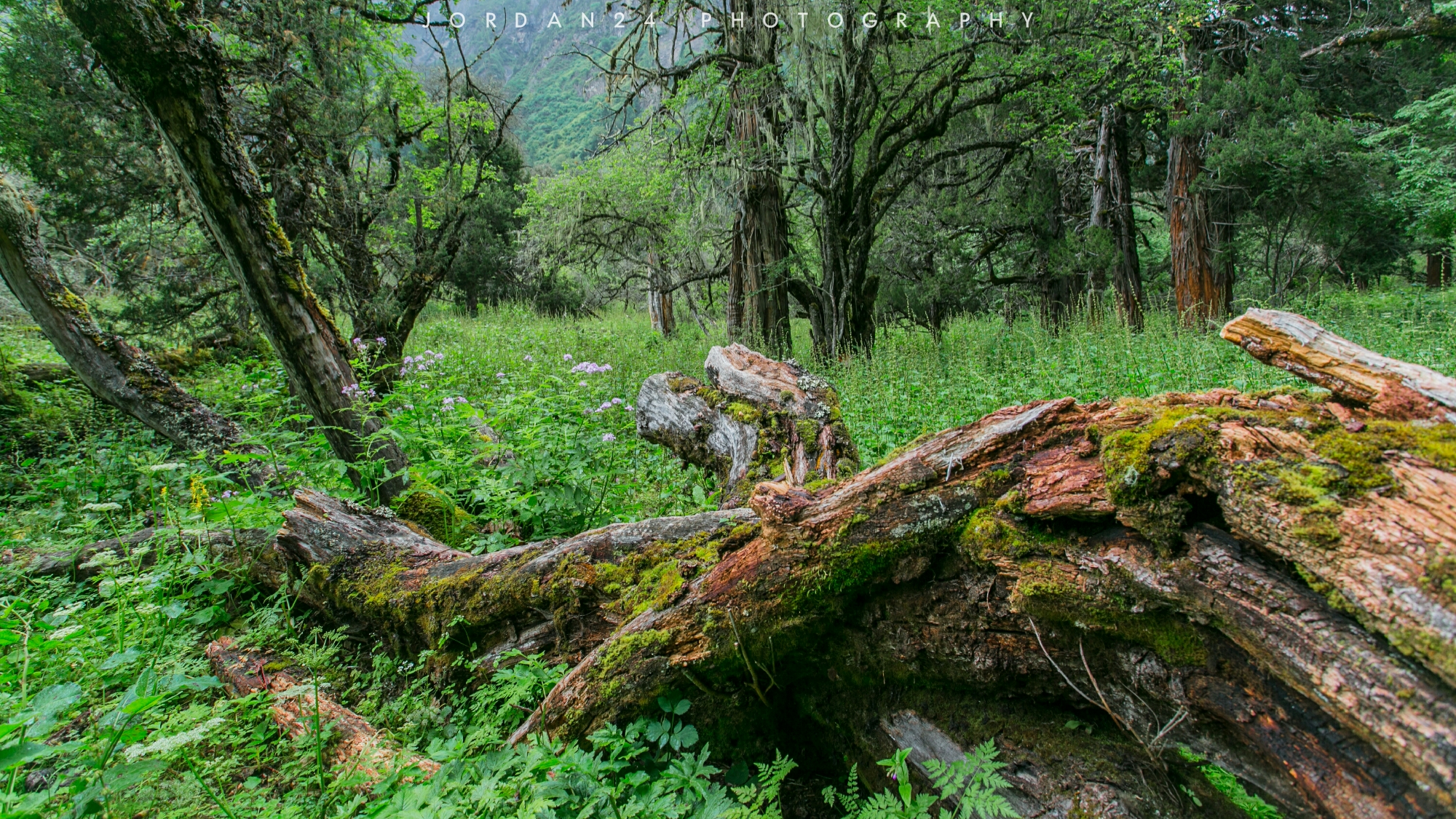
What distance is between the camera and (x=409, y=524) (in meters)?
3.24

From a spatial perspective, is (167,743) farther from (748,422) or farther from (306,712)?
(748,422)

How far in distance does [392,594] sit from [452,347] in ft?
25.1

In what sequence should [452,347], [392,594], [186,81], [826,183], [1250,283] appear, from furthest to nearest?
[1250,283] < [452,347] < [826,183] < [186,81] < [392,594]

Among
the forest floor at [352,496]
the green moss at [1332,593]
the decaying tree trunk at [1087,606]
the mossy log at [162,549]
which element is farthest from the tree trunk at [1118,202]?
the mossy log at [162,549]

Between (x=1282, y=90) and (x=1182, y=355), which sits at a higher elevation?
(x=1282, y=90)

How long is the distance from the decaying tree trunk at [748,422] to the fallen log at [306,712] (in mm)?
1797

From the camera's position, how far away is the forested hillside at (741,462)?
1.34 meters

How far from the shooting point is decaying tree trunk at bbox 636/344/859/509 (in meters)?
3.30

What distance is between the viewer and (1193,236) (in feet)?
30.1

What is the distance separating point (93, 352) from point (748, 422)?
5838 millimetres

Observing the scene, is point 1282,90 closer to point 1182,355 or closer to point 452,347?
point 1182,355

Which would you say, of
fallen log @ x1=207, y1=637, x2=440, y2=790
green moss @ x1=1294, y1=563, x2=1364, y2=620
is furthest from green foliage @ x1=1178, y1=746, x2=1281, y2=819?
fallen log @ x1=207, y1=637, x2=440, y2=790

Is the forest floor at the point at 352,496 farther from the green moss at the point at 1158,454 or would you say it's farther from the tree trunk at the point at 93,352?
the green moss at the point at 1158,454

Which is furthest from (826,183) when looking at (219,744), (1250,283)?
(1250,283)
